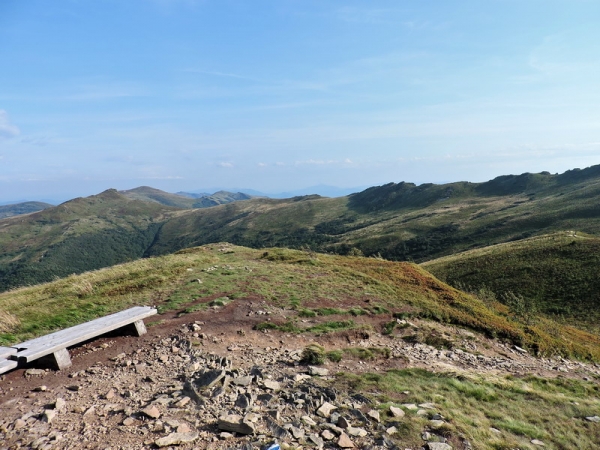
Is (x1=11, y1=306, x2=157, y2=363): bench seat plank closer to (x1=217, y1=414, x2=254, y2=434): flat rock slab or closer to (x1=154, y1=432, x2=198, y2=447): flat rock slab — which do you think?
(x1=154, y1=432, x2=198, y2=447): flat rock slab

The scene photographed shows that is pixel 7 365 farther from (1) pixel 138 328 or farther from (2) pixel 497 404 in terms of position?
(2) pixel 497 404

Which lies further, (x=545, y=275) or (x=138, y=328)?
(x=545, y=275)

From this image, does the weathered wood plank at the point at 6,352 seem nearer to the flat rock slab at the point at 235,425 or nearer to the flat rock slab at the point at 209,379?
the flat rock slab at the point at 209,379

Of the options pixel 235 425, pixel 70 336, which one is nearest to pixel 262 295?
pixel 70 336

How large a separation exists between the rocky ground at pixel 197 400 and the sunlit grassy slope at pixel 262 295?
179 inches

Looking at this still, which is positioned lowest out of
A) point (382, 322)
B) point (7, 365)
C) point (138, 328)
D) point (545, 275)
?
point (545, 275)

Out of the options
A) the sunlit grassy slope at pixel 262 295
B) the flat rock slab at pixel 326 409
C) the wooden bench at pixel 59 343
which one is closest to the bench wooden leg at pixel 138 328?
the wooden bench at pixel 59 343

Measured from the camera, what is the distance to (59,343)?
32.9ft

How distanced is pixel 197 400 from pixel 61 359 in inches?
203

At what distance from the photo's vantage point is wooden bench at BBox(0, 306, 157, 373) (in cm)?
922

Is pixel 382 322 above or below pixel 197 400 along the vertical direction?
below

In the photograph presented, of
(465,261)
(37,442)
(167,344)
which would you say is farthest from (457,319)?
(465,261)

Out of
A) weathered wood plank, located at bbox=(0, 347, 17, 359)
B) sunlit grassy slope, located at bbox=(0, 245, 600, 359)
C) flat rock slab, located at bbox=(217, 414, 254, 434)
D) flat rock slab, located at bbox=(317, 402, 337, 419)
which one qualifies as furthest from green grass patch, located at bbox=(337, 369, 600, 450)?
weathered wood plank, located at bbox=(0, 347, 17, 359)

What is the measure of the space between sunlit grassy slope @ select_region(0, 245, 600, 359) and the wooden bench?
10.9 feet
